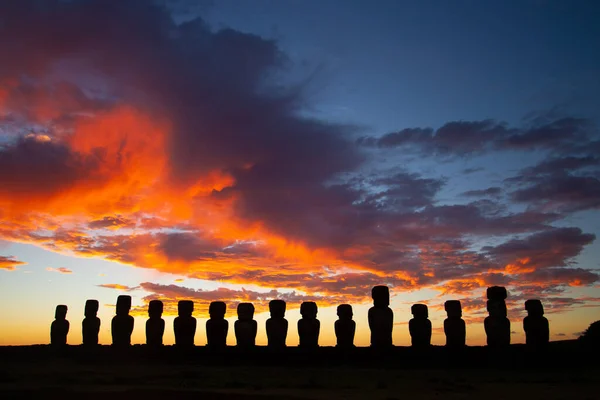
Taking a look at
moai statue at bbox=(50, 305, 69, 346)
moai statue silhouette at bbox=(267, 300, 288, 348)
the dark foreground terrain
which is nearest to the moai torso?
the dark foreground terrain

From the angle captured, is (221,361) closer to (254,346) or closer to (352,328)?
(254,346)

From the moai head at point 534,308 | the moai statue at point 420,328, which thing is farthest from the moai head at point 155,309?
the moai head at point 534,308

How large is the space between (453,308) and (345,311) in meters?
4.61

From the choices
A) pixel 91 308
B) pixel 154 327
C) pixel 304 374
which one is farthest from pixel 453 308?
pixel 91 308

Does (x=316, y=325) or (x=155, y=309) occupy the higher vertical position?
(x=155, y=309)

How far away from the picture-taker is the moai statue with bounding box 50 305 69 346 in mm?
30578

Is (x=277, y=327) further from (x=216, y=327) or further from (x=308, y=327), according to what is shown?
(x=216, y=327)

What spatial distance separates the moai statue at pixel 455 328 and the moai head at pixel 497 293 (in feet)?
4.67

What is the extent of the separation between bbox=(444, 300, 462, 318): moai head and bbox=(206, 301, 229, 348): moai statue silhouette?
10089mm

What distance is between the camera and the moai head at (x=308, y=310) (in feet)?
84.0

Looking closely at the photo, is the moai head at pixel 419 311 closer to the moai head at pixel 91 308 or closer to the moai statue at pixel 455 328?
the moai statue at pixel 455 328

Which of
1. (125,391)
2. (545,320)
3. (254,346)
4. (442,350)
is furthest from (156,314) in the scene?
(545,320)

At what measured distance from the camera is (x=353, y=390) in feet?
46.5

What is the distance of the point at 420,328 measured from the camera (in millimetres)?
24141
